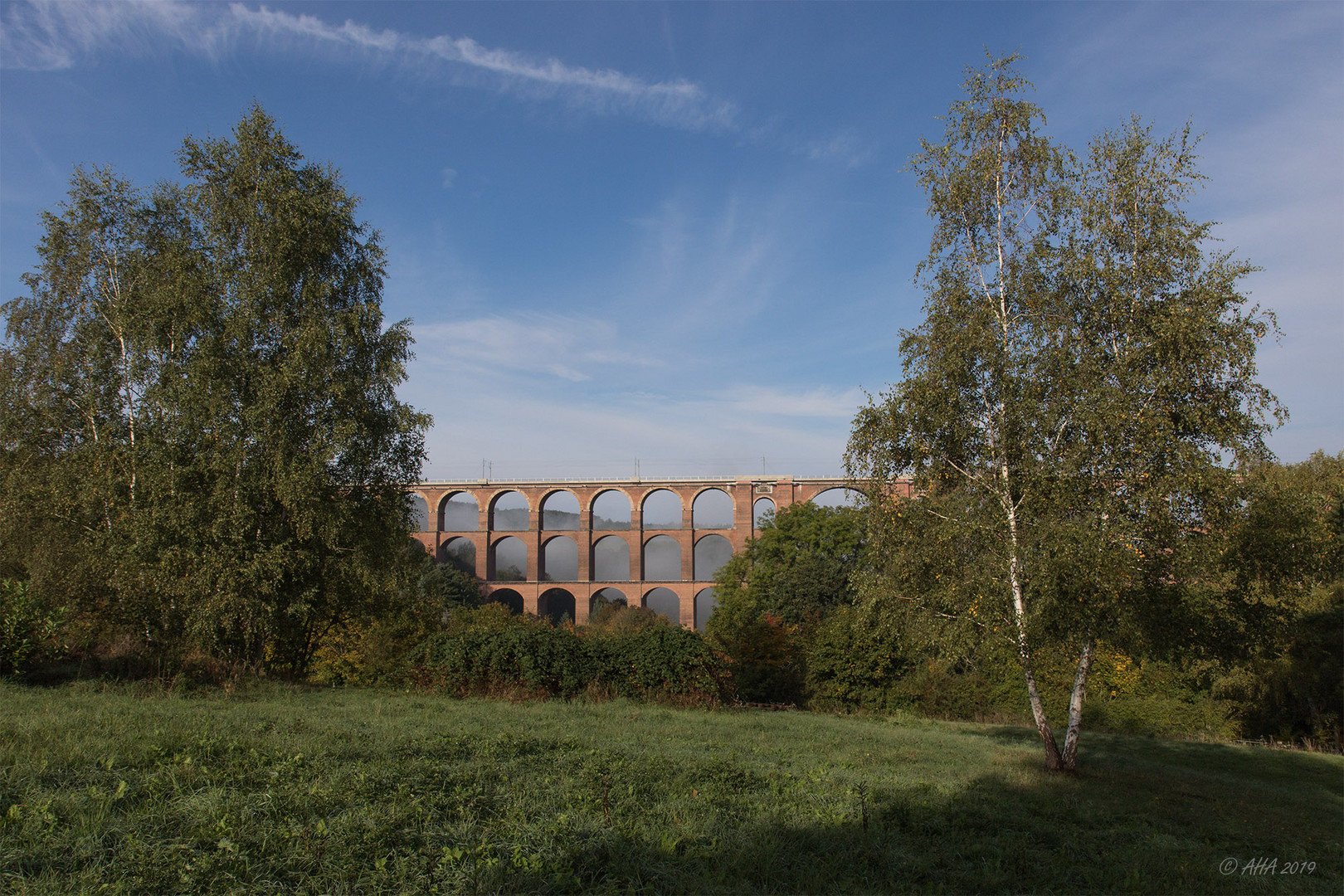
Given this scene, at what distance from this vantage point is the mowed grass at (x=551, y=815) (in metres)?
4.41

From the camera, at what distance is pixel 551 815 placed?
5.62m

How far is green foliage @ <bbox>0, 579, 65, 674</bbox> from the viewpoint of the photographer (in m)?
11.8

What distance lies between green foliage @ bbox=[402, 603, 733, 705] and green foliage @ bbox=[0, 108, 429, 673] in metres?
2.12

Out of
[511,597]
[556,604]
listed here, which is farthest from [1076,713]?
[556,604]

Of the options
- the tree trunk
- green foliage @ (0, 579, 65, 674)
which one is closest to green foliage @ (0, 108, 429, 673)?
green foliage @ (0, 579, 65, 674)

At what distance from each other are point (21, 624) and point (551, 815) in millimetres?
11085

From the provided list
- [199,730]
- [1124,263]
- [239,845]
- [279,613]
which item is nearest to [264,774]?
[239,845]

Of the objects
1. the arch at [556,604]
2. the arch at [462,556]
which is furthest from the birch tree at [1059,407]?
the arch at [462,556]

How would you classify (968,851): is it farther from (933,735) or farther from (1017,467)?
(933,735)

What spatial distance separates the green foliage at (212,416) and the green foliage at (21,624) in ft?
3.71

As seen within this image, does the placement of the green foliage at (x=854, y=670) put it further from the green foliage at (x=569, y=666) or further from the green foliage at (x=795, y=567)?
the green foliage at (x=569, y=666)

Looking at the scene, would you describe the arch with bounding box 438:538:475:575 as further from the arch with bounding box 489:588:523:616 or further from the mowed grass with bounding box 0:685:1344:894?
the mowed grass with bounding box 0:685:1344:894

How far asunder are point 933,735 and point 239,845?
13147 millimetres

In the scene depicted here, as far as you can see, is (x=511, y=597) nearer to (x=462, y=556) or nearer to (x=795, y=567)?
(x=462, y=556)
